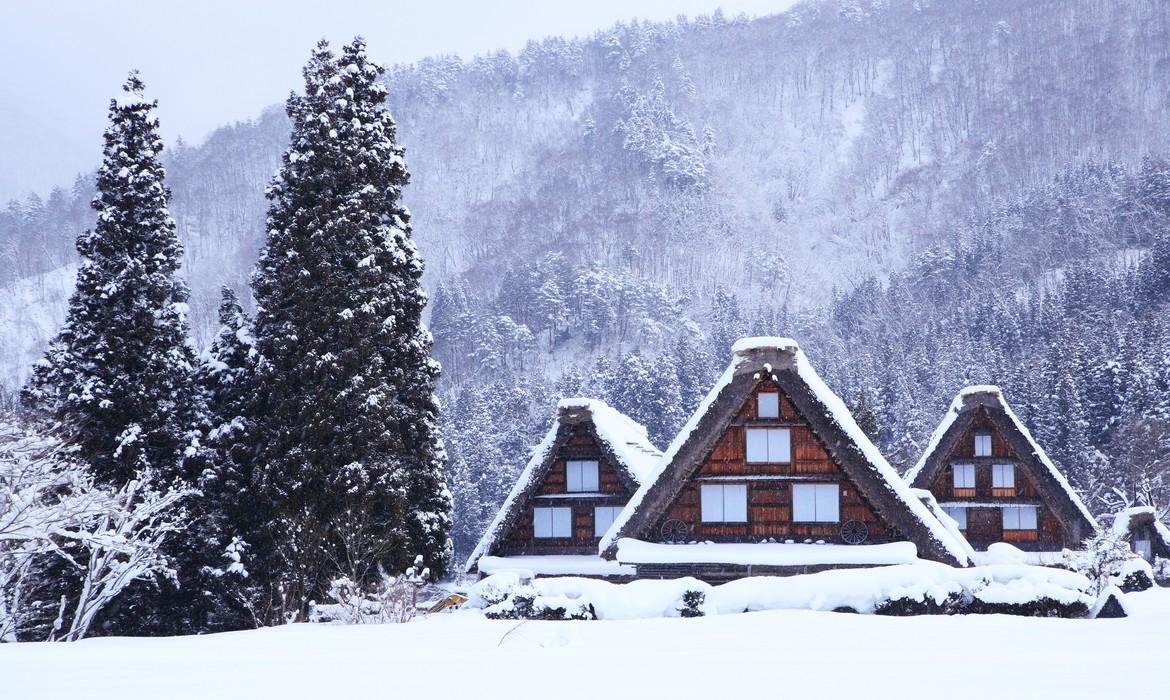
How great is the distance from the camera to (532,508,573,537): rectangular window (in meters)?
34.0

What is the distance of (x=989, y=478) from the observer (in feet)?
142

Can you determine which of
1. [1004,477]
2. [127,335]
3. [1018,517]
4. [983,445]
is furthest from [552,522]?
[1018,517]

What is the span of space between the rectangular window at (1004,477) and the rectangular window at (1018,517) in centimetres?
106

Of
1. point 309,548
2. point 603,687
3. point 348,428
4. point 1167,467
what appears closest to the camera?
point 603,687

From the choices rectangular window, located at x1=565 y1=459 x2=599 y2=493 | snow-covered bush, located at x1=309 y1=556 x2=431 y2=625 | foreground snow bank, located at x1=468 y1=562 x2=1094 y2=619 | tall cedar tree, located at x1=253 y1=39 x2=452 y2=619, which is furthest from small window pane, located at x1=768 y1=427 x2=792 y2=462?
snow-covered bush, located at x1=309 y1=556 x2=431 y2=625

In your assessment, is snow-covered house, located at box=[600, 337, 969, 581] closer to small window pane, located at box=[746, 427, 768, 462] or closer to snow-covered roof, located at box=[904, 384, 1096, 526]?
small window pane, located at box=[746, 427, 768, 462]

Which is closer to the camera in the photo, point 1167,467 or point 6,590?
point 6,590

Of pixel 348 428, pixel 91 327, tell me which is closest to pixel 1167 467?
pixel 348 428

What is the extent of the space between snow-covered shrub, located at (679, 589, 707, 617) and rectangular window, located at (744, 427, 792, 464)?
1106cm

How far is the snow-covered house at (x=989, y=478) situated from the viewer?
4234cm

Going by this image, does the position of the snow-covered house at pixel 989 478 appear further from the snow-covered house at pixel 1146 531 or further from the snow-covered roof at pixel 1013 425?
the snow-covered house at pixel 1146 531

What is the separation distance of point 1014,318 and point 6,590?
13024 cm

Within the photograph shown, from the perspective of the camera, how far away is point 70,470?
22.4 meters

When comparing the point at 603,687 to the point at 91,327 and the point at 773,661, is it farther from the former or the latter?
the point at 91,327
